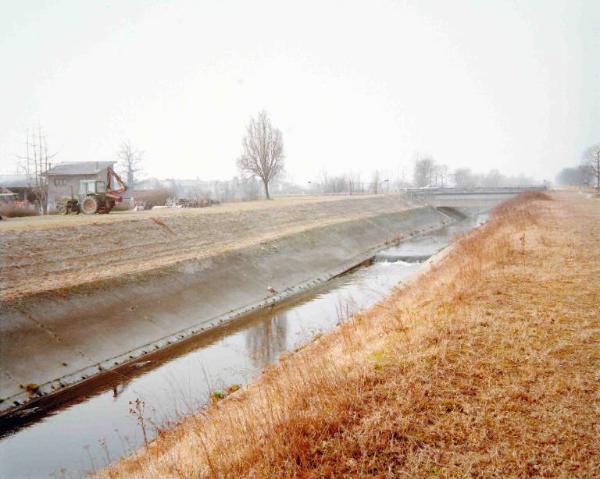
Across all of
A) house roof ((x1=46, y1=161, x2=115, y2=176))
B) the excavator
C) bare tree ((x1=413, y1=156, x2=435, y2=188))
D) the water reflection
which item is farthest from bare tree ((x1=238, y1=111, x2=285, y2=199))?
bare tree ((x1=413, y1=156, x2=435, y2=188))

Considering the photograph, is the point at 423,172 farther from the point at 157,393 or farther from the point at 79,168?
the point at 157,393

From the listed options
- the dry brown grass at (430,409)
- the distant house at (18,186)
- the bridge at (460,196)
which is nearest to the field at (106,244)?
the dry brown grass at (430,409)

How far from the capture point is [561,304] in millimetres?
10602

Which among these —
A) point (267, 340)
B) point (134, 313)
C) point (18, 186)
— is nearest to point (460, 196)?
point (18, 186)

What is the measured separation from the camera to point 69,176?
2100 inches

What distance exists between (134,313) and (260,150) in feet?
191

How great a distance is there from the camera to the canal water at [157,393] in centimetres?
959

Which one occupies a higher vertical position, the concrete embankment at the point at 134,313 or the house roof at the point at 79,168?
the house roof at the point at 79,168

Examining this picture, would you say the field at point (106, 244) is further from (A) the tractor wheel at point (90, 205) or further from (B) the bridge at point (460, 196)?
(B) the bridge at point (460, 196)

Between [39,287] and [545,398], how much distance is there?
1616cm

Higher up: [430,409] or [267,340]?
[430,409]

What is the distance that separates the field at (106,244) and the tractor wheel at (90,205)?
4.94 metres

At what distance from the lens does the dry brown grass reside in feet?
18.2

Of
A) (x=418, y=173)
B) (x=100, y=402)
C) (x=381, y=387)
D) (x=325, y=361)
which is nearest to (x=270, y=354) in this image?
(x=100, y=402)
